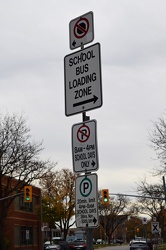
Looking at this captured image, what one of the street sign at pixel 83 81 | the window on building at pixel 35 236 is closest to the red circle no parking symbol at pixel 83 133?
the street sign at pixel 83 81

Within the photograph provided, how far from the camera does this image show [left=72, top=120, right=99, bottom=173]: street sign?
6680mm

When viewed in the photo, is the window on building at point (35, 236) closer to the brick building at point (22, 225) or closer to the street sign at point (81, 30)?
the brick building at point (22, 225)

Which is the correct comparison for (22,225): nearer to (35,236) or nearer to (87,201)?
(35,236)

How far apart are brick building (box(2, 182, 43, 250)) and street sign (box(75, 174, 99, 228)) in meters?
49.6

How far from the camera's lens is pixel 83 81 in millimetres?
6984

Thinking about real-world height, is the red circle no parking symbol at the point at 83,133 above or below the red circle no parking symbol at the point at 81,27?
below

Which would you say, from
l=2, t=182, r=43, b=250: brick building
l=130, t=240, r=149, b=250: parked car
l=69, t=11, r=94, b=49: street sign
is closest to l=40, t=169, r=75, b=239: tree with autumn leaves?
l=2, t=182, r=43, b=250: brick building

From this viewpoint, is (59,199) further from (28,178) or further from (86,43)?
(86,43)

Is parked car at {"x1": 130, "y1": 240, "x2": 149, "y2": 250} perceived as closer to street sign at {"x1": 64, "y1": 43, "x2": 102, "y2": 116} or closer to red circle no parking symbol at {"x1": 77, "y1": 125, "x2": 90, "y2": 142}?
street sign at {"x1": 64, "y1": 43, "x2": 102, "y2": 116}

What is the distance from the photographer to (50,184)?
74.1 meters

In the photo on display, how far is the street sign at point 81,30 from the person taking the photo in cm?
727

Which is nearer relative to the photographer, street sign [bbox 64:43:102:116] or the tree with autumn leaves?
street sign [bbox 64:43:102:116]

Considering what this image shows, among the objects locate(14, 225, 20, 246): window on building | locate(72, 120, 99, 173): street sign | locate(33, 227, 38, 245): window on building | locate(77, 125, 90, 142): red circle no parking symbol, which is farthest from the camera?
locate(33, 227, 38, 245): window on building

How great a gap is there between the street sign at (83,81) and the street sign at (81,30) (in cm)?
19
